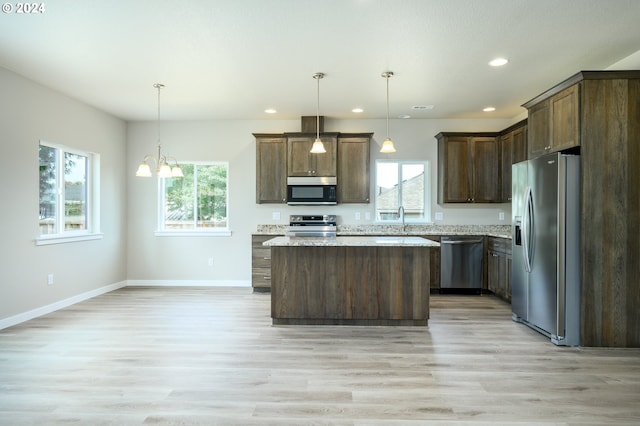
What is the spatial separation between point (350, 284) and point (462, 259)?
7.93 feet

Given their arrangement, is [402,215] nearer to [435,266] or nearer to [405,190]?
[405,190]

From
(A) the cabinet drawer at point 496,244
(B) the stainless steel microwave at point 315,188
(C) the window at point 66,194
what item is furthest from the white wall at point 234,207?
(C) the window at point 66,194

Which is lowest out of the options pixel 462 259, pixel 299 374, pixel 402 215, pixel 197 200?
pixel 299 374

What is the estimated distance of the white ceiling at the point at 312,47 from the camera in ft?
9.20

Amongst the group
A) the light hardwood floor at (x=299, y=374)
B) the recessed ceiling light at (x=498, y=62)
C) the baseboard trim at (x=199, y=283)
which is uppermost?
the recessed ceiling light at (x=498, y=62)

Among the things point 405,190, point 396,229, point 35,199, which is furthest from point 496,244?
point 35,199

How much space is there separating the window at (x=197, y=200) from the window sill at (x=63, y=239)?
1.06 metres

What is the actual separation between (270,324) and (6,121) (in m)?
3.55

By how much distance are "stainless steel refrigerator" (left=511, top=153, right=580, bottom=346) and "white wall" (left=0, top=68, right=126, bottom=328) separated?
17.9 ft

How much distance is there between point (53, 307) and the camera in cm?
464

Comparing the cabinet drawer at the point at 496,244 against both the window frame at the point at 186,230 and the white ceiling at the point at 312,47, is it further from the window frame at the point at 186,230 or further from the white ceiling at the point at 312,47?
the window frame at the point at 186,230

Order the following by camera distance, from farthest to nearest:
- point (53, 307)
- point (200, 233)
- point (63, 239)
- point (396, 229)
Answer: point (200, 233) → point (396, 229) → point (63, 239) → point (53, 307)
